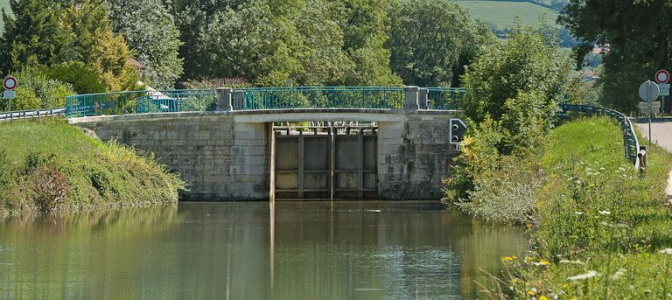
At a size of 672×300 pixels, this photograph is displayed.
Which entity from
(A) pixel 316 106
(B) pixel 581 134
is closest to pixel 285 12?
(A) pixel 316 106

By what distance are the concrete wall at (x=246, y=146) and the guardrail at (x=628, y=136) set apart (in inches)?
179

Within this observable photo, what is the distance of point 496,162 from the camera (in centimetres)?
3738

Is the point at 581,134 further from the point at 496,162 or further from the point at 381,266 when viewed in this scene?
the point at 381,266

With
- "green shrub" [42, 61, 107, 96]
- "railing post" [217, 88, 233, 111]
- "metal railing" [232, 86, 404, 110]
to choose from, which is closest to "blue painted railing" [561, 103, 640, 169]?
"metal railing" [232, 86, 404, 110]

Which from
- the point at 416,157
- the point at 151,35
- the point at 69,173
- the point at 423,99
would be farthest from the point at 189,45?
the point at 69,173

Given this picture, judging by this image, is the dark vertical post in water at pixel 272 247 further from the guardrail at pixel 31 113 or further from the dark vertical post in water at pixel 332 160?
the guardrail at pixel 31 113

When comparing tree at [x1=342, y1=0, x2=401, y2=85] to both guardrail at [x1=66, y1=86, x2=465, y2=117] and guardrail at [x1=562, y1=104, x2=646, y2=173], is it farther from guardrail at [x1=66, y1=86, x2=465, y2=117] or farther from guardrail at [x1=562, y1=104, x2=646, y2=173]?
guardrail at [x1=562, y1=104, x2=646, y2=173]

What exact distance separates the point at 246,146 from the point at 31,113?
26.6ft

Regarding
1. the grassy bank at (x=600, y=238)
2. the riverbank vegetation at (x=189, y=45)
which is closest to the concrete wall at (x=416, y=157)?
the riverbank vegetation at (x=189, y=45)

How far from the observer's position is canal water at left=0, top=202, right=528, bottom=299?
21812 millimetres

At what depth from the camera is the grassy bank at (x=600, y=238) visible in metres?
14.5

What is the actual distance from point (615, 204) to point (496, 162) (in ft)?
44.4

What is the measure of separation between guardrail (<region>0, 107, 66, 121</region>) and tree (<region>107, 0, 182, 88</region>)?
19.3 meters

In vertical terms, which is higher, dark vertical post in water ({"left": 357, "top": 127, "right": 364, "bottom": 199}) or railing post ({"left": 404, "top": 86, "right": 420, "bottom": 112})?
railing post ({"left": 404, "top": 86, "right": 420, "bottom": 112})
